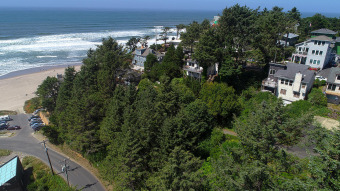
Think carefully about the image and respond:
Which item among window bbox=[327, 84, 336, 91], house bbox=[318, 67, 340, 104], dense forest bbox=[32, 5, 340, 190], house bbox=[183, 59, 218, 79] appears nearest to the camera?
dense forest bbox=[32, 5, 340, 190]

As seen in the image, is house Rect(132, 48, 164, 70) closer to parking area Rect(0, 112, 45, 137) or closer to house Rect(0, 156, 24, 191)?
parking area Rect(0, 112, 45, 137)

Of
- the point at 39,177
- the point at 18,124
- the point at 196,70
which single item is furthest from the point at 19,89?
the point at 196,70

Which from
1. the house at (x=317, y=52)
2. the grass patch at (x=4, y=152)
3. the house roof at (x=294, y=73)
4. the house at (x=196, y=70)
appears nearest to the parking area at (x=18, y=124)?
the grass patch at (x=4, y=152)

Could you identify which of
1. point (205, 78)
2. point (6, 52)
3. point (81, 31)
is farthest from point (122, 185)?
point (81, 31)

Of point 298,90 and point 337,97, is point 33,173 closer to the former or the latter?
point 298,90

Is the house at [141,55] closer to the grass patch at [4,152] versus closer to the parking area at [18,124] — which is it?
the parking area at [18,124]

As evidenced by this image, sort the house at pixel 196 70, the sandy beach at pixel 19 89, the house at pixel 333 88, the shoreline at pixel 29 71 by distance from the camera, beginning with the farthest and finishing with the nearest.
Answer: the shoreline at pixel 29 71 < the sandy beach at pixel 19 89 < the house at pixel 196 70 < the house at pixel 333 88

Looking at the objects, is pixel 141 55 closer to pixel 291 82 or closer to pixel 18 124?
pixel 18 124

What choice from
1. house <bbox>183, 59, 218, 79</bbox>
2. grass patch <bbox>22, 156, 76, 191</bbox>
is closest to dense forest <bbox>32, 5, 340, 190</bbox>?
house <bbox>183, 59, 218, 79</bbox>
